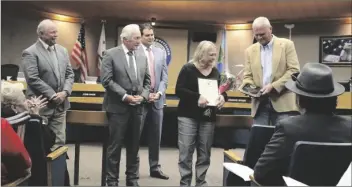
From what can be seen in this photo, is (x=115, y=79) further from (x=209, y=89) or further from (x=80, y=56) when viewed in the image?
(x=80, y=56)

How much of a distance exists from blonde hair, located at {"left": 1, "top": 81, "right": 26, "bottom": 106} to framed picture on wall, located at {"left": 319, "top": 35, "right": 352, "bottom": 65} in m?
7.67

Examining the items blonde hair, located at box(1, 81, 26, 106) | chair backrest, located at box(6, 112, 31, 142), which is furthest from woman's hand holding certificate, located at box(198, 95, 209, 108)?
chair backrest, located at box(6, 112, 31, 142)

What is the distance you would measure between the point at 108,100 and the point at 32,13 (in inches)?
234

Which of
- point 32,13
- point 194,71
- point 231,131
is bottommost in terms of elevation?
point 231,131

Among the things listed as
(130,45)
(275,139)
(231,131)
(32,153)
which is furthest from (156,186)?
(275,139)

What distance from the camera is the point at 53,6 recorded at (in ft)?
26.7

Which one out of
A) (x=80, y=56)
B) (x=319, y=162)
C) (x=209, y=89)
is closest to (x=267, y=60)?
(x=209, y=89)

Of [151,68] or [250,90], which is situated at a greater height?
[151,68]

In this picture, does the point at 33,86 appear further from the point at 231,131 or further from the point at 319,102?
the point at 319,102

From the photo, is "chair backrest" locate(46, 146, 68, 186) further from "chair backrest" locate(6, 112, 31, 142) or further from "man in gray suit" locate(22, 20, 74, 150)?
"man in gray suit" locate(22, 20, 74, 150)

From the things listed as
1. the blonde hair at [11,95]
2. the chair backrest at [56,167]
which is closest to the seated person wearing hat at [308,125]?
the chair backrest at [56,167]

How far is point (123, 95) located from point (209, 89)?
0.62m

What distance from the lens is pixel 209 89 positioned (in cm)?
313

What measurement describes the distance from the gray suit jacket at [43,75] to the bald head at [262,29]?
146 centimetres
